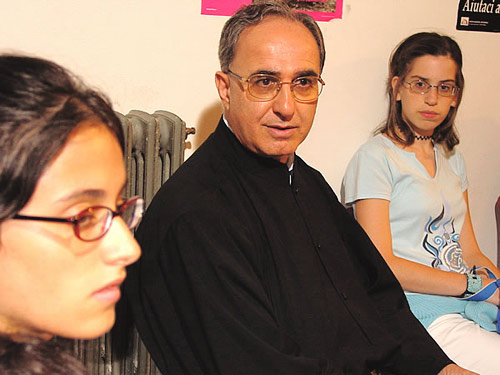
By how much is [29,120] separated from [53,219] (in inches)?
5.4

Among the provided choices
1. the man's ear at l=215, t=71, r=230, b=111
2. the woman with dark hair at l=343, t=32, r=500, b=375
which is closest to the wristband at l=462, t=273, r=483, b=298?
the woman with dark hair at l=343, t=32, r=500, b=375

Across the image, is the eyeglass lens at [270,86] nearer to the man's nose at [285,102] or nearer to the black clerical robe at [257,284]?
the man's nose at [285,102]

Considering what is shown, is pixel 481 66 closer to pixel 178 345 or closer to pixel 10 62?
pixel 178 345

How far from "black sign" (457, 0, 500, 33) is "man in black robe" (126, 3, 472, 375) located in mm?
1202

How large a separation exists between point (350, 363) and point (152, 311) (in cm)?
53

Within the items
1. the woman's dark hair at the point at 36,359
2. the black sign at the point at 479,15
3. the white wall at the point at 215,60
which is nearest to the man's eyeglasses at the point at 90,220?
the woman's dark hair at the point at 36,359

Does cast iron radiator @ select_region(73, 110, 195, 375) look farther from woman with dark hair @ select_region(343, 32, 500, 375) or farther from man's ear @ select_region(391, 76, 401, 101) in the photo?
man's ear @ select_region(391, 76, 401, 101)

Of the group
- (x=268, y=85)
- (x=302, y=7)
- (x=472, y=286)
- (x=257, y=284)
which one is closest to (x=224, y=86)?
(x=268, y=85)

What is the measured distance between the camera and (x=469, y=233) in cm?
240

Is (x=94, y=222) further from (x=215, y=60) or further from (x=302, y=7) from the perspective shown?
(x=302, y=7)

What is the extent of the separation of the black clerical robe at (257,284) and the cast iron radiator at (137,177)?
355mm

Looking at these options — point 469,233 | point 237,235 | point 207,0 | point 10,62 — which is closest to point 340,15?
point 207,0

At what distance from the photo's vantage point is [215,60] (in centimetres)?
208

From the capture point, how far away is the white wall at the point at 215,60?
183 cm
